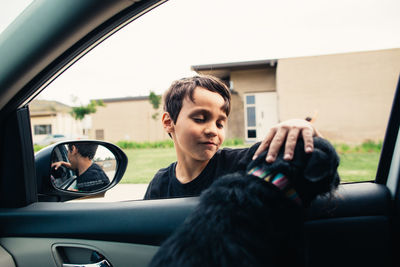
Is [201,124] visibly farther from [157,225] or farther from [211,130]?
[157,225]

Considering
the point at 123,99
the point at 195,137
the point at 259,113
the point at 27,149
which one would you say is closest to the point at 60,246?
the point at 27,149

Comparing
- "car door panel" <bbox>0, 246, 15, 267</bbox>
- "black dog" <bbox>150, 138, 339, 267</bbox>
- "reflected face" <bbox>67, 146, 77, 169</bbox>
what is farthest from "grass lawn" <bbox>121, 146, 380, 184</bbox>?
"black dog" <bbox>150, 138, 339, 267</bbox>

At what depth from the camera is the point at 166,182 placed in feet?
5.73

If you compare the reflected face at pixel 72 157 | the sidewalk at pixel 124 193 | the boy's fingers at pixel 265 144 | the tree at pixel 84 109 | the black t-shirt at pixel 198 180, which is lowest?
the sidewalk at pixel 124 193

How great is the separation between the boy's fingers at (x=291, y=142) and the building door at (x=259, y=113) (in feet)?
1.80

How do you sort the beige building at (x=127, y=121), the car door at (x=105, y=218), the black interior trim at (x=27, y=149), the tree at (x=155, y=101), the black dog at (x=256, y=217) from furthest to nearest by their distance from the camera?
the beige building at (x=127, y=121), the tree at (x=155, y=101), the black interior trim at (x=27, y=149), the car door at (x=105, y=218), the black dog at (x=256, y=217)

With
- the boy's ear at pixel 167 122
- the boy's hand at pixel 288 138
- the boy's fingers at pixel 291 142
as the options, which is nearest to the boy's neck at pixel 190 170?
the boy's ear at pixel 167 122

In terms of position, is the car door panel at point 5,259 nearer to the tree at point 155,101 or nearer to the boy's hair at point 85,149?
the boy's hair at point 85,149

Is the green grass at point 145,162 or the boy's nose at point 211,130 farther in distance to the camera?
the green grass at point 145,162

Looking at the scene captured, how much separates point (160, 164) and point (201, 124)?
0.57 m

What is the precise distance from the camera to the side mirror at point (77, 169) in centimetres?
154

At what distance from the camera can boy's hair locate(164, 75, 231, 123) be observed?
1.54 meters

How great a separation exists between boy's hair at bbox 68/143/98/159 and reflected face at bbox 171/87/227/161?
0.62m

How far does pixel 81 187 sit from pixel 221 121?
997 mm
